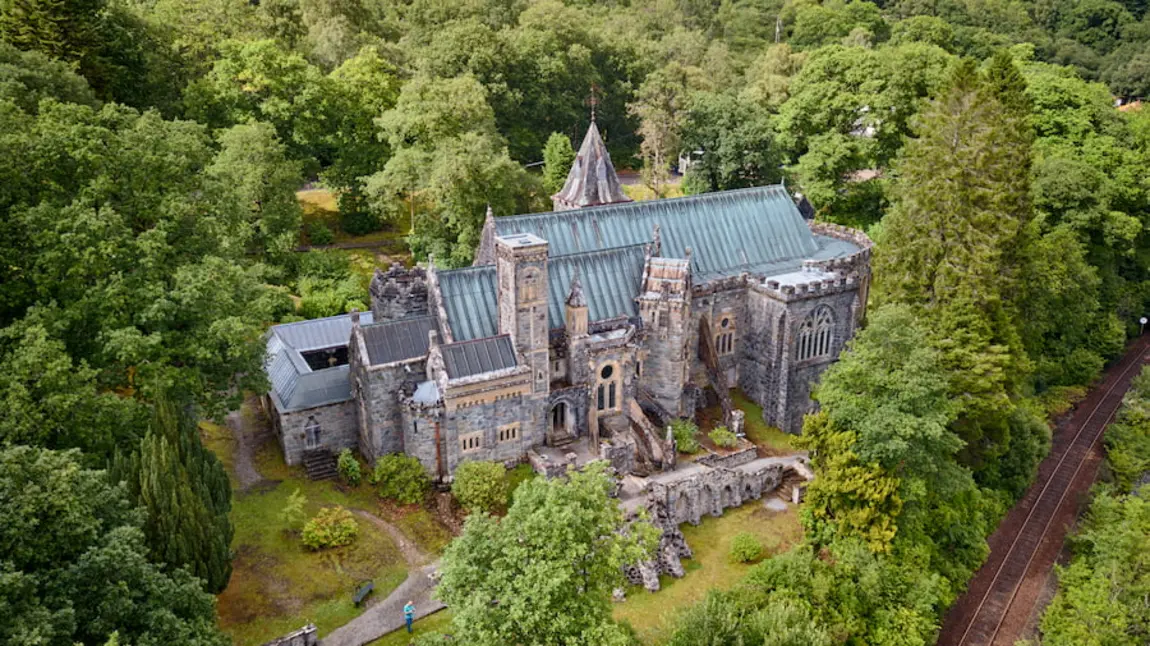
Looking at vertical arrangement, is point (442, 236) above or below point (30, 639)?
above

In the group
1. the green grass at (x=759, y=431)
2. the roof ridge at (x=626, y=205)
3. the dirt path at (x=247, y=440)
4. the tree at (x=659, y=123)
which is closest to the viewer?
the dirt path at (x=247, y=440)

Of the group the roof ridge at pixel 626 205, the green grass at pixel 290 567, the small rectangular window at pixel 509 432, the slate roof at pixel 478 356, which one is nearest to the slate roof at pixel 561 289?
the slate roof at pixel 478 356

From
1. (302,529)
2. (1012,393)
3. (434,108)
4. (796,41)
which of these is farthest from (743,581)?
(796,41)

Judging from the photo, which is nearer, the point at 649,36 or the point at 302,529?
the point at 302,529

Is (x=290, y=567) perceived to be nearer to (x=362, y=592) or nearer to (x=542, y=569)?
(x=362, y=592)

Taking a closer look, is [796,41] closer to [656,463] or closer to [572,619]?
[656,463]

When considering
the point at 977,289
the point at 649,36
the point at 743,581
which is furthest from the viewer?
the point at 649,36

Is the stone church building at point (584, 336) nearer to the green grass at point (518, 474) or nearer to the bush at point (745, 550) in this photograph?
the green grass at point (518, 474)
